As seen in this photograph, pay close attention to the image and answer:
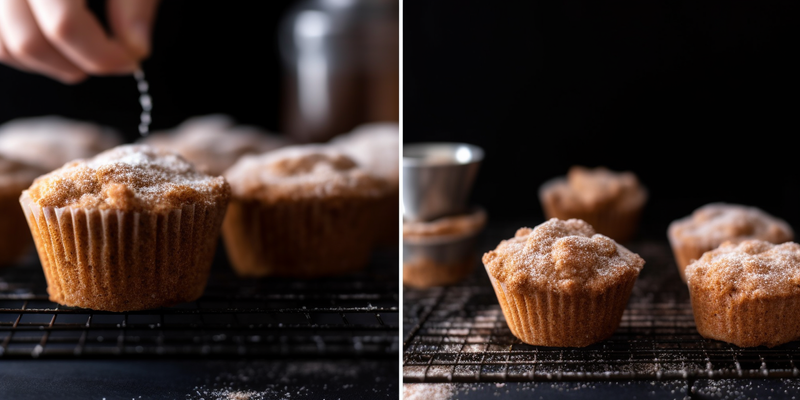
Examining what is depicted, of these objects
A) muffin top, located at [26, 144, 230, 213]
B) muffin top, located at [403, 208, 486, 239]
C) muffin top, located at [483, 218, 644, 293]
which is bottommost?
muffin top, located at [403, 208, 486, 239]

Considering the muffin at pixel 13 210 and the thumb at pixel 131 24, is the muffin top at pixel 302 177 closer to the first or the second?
the thumb at pixel 131 24

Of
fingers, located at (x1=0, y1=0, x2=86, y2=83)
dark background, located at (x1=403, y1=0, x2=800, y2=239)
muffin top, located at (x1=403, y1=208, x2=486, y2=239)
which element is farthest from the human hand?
dark background, located at (x1=403, y1=0, x2=800, y2=239)

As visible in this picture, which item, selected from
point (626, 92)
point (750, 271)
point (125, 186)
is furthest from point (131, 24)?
point (626, 92)

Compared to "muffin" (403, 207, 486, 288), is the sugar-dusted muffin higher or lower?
higher

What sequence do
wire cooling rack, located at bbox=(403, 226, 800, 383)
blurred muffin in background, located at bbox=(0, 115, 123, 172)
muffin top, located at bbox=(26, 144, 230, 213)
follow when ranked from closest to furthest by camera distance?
1. wire cooling rack, located at bbox=(403, 226, 800, 383)
2. muffin top, located at bbox=(26, 144, 230, 213)
3. blurred muffin in background, located at bbox=(0, 115, 123, 172)

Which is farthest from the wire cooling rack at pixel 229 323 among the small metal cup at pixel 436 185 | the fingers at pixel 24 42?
the fingers at pixel 24 42

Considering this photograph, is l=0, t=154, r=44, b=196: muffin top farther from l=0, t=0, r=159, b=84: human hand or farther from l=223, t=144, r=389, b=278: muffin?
l=223, t=144, r=389, b=278: muffin

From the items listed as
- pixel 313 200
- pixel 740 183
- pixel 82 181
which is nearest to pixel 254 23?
pixel 313 200
